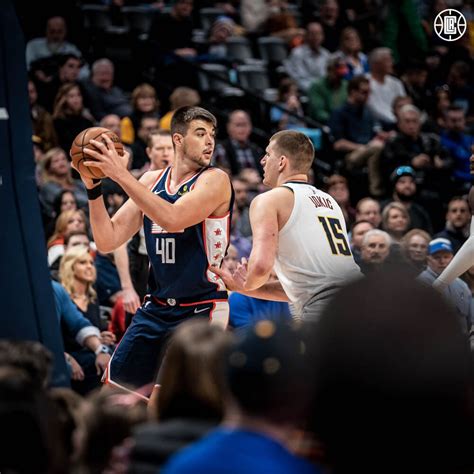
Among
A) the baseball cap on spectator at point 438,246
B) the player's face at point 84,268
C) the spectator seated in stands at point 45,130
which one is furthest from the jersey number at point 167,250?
the spectator seated in stands at point 45,130

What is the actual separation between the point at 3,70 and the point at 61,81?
7.85 metres

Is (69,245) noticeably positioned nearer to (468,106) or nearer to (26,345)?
(26,345)

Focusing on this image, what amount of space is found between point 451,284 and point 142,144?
4.91 metres

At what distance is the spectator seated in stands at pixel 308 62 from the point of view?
15227 mm

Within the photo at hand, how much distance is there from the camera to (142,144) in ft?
38.8

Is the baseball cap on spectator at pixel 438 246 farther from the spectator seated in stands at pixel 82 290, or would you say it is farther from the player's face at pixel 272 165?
the player's face at pixel 272 165

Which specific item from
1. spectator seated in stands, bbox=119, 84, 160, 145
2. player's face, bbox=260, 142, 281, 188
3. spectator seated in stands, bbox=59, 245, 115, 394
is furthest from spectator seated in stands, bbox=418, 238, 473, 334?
spectator seated in stands, bbox=119, 84, 160, 145

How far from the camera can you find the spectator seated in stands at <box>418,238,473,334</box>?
758 cm

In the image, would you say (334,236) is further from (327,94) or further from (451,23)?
(451,23)

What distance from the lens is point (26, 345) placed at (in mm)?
3545

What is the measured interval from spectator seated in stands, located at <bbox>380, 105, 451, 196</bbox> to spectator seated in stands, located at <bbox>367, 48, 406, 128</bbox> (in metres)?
1.25

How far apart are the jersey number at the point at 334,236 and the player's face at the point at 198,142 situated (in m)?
0.90

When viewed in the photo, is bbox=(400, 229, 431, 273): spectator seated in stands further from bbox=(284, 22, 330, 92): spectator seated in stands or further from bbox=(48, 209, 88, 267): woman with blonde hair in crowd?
bbox=(284, 22, 330, 92): spectator seated in stands

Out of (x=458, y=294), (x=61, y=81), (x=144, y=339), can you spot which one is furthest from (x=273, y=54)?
(x=144, y=339)
